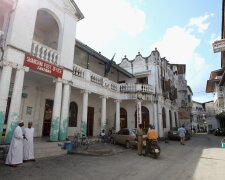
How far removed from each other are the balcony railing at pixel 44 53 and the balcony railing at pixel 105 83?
5.54 ft

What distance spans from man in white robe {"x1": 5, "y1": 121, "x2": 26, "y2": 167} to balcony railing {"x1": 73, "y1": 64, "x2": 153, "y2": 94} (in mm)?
6052

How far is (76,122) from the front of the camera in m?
14.0

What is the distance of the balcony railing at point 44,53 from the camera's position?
8398 mm

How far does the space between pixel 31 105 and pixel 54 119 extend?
11.0 ft

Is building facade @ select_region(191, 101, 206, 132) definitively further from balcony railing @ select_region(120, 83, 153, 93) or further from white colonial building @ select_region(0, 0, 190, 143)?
balcony railing @ select_region(120, 83, 153, 93)

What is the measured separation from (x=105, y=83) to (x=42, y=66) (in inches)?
265

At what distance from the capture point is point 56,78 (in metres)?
9.42

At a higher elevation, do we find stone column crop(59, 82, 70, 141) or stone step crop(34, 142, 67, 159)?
stone column crop(59, 82, 70, 141)

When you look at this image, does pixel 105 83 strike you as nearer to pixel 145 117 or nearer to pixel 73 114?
pixel 73 114

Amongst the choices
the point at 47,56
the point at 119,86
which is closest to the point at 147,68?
the point at 119,86

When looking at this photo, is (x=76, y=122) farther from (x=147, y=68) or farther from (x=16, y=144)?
(x=147, y=68)

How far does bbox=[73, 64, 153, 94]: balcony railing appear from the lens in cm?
1158

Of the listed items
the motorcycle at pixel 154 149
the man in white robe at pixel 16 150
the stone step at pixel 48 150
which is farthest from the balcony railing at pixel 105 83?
the motorcycle at pixel 154 149

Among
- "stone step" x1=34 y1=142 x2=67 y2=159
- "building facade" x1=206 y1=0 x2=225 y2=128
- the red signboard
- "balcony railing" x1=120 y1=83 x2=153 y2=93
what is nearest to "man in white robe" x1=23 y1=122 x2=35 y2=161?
"stone step" x1=34 y1=142 x2=67 y2=159
